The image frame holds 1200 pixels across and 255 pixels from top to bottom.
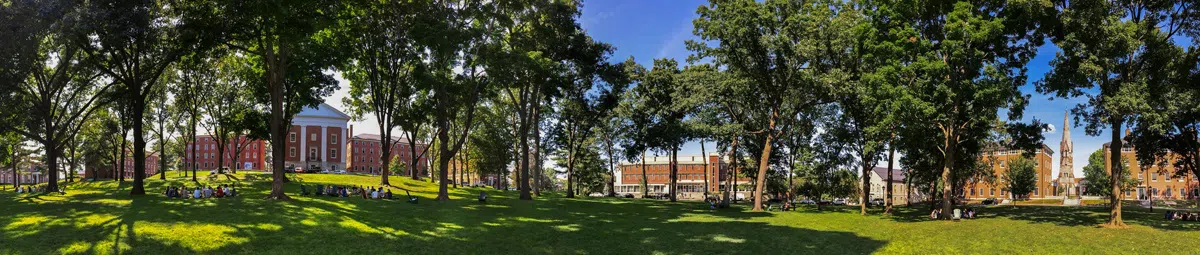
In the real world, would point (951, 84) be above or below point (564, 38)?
below

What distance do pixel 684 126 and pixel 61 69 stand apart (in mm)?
43048

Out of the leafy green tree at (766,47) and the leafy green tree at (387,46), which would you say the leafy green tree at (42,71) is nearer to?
the leafy green tree at (387,46)

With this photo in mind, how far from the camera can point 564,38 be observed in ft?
136

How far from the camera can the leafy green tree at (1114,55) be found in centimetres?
2619

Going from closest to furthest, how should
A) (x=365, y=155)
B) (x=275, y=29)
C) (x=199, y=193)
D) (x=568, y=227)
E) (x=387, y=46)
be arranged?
(x=568, y=227) < (x=275, y=29) < (x=199, y=193) < (x=387, y=46) < (x=365, y=155)

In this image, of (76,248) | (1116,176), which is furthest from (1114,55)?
(76,248)

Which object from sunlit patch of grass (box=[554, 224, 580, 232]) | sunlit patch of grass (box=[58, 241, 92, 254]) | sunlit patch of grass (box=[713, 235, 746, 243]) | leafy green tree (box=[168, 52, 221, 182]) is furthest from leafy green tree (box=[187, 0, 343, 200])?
sunlit patch of grass (box=[713, 235, 746, 243])

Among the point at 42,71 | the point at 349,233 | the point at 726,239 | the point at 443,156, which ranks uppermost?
the point at 42,71

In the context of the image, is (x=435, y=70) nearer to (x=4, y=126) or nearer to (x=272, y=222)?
(x=272, y=222)

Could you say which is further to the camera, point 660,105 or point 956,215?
point 660,105

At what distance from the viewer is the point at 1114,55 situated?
26.7 metres

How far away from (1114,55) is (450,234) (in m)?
28.4

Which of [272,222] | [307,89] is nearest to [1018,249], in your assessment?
[272,222]

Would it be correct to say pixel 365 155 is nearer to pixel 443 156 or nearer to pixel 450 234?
pixel 443 156
